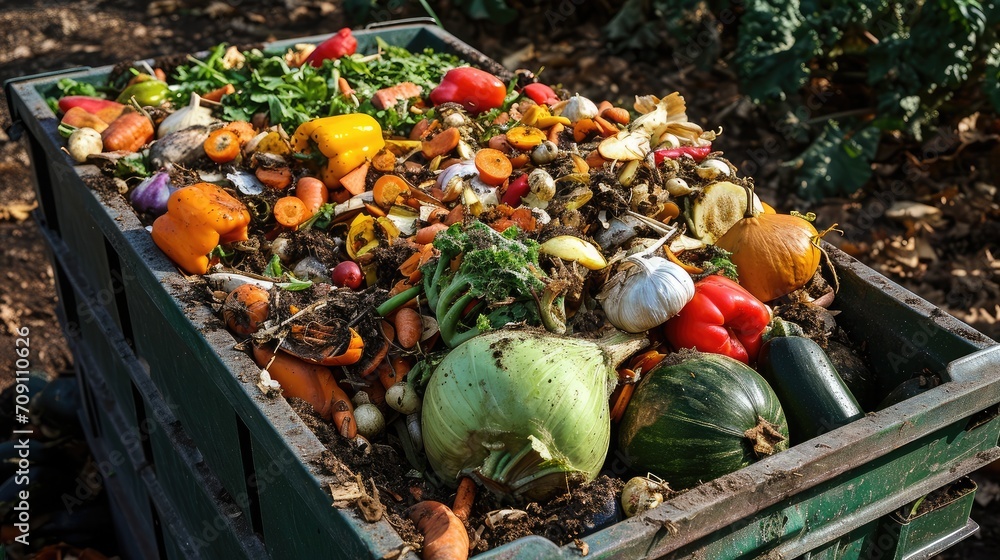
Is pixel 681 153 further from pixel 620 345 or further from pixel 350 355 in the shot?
pixel 350 355

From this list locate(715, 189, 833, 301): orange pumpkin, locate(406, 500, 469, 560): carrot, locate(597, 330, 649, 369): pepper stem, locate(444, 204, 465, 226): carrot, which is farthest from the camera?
locate(444, 204, 465, 226): carrot

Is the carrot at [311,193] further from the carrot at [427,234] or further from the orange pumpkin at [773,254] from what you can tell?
the orange pumpkin at [773,254]

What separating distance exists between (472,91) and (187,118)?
3.82 ft

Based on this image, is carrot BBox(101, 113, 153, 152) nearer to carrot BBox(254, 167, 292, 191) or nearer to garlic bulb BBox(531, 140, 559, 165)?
carrot BBox(254, 167, 292, 191)

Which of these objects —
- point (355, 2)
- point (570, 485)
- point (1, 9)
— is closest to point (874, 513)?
point (570, 485)

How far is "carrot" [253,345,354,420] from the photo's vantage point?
8.52ft

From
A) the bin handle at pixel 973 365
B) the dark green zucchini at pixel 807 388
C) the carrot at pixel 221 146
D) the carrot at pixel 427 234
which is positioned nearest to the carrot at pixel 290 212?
the carrot at pixel 221 146

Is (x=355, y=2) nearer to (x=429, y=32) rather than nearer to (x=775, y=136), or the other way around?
(x=429, y=32)

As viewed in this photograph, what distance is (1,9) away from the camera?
27.7ft

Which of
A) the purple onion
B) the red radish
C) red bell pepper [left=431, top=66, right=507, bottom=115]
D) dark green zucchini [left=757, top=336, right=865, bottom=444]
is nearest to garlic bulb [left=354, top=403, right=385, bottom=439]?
the red radish

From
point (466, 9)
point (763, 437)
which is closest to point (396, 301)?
point (763, 437)

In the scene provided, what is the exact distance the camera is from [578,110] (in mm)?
3752

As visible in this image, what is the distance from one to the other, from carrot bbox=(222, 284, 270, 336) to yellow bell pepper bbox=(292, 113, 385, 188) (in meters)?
0.87

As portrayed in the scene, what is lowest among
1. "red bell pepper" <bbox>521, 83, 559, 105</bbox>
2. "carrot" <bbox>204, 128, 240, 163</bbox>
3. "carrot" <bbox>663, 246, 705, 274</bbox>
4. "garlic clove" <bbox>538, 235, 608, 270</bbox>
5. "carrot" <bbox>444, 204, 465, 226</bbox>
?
"carrot" <bbox>204, 128, 240, 163</bbox>
